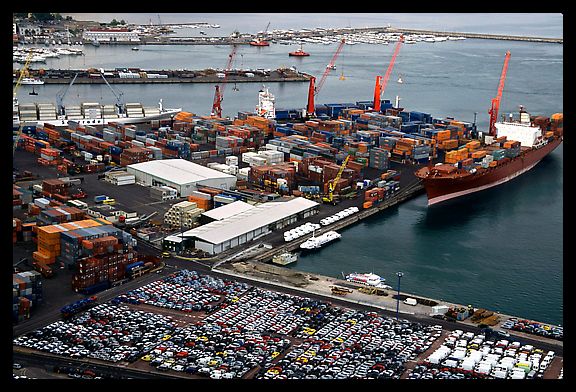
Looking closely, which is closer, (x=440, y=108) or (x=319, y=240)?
(x=319, y=240)

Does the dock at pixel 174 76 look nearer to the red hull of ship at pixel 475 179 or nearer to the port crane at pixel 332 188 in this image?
the red hull of ship at pixel 475 179

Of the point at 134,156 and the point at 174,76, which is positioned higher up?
the point at 174,76

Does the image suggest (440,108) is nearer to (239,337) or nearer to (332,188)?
(332,188)

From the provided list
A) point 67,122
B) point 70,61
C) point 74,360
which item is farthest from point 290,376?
point 70,61

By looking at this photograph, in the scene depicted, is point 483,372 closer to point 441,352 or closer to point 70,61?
point 441,352

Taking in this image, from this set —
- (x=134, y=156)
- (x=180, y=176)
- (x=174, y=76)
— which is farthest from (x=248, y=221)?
(x=174, y=76)

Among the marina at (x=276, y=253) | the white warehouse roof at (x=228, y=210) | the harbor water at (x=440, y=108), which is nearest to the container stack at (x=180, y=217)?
the marina at (x=276, y=253)
